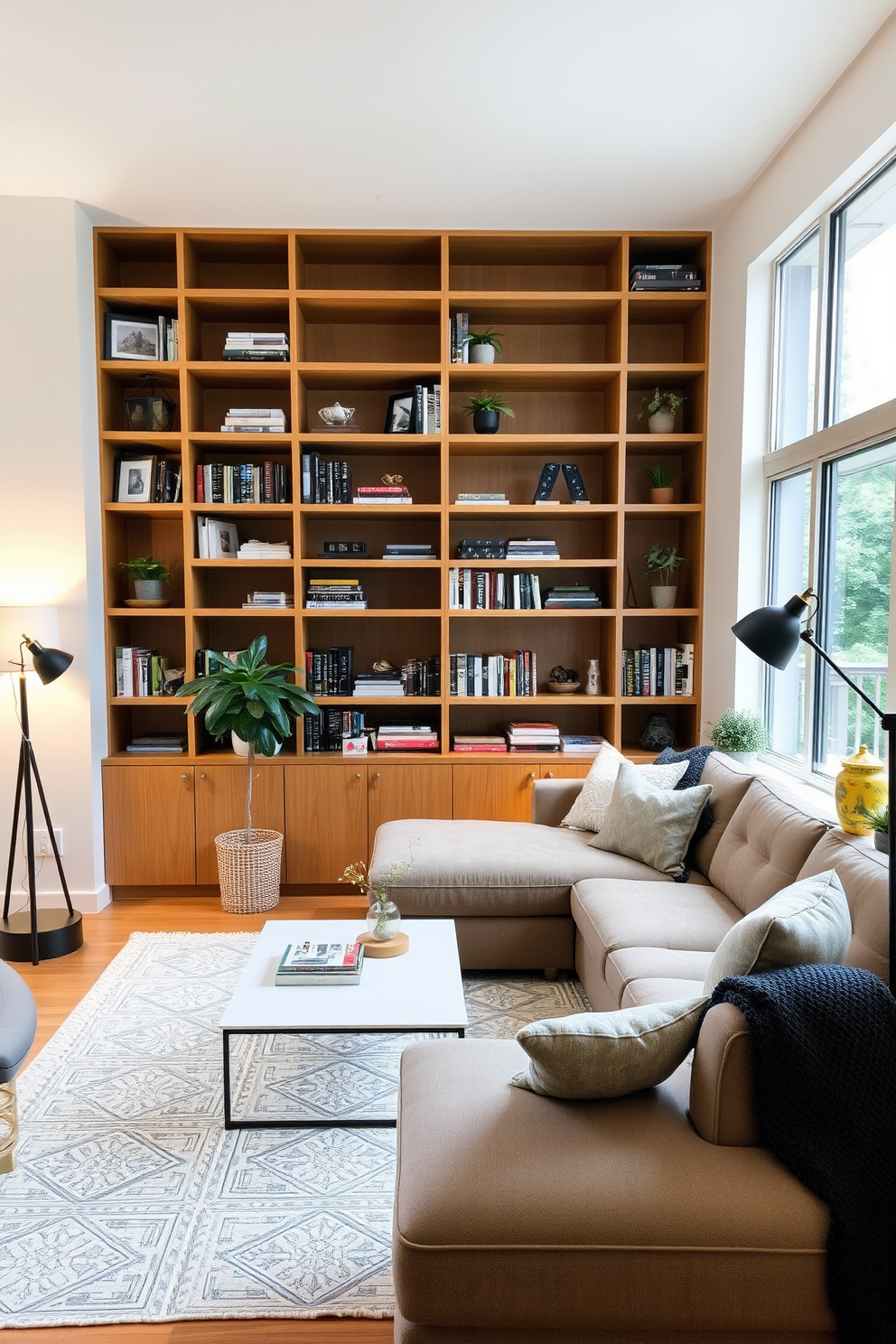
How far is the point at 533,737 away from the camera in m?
4.38

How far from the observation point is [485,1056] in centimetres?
190

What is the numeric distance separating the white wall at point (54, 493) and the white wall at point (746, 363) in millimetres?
2838

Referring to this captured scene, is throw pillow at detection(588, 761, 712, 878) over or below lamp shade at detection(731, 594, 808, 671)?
below

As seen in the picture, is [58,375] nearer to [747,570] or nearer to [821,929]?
[747,570]

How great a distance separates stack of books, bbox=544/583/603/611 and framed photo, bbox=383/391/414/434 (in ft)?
3.41

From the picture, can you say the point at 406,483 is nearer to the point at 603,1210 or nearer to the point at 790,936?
the point at 790,936

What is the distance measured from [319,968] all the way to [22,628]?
201cm

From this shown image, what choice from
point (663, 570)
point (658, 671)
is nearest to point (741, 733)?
point (658, 671)

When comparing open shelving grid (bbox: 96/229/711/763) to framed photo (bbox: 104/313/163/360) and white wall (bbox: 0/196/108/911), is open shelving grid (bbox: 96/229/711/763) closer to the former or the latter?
framed photo (bbox: 104/313/163/360)

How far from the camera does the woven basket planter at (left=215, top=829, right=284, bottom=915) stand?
4.06m

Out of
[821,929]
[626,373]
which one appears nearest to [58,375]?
[626,373]

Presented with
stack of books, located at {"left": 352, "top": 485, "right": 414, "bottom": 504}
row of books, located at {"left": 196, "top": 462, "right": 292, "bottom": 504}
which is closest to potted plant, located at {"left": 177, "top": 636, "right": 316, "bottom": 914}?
row of books, located at {"left": 196, "top": 462, "right": 292, "bottom": 504}

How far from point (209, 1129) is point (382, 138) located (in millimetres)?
3292

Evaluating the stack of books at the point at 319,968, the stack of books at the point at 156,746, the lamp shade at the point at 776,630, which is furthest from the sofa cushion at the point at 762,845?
the stack of books at the point at 156,746
